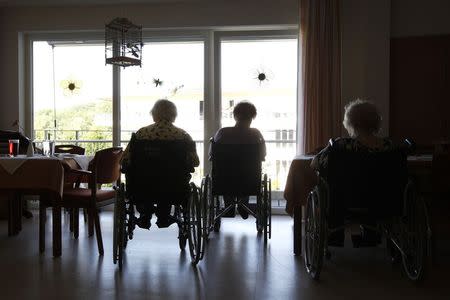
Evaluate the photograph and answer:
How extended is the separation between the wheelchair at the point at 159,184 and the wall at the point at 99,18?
2548mm

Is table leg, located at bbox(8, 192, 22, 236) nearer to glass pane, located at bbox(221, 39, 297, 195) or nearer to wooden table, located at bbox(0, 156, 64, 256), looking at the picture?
wooden table, located at bbox(0, 156, 64, 256)

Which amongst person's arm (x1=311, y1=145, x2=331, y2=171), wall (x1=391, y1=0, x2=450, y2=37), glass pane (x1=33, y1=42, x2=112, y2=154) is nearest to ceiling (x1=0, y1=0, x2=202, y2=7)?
glass pane (x1=33, y1=42, x2=112, y2=154)

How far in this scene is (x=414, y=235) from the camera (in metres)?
2.70

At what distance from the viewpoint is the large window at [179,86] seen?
541cm

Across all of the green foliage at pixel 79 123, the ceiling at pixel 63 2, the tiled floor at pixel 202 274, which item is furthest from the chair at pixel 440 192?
the green foliage at pixel 79 123

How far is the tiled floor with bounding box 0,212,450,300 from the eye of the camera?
2566 mm

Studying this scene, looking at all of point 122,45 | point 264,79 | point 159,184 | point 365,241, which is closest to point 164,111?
point 159,184

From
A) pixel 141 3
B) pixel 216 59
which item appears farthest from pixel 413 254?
pixel 141 3

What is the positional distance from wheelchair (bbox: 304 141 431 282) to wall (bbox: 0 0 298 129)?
2.82m

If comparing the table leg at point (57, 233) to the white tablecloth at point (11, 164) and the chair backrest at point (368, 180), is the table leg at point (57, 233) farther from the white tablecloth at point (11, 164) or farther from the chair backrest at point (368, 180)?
the chair backrest at point (368, 180)

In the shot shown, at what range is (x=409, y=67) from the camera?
4.91m

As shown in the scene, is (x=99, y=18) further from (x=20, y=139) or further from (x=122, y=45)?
(x=20, y=139)

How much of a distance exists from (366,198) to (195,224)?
106 centimetres

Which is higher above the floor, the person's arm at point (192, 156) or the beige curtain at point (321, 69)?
the beige curtain at point (321, 69)
